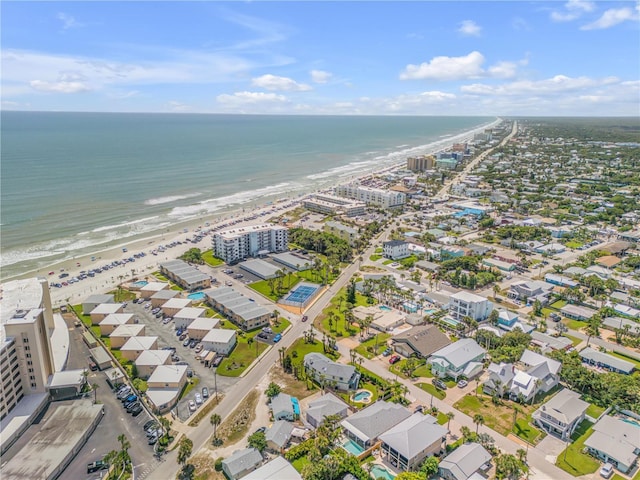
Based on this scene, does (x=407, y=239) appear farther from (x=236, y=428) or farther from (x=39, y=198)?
(x=39, y=198)

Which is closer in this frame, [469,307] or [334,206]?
[469,307]

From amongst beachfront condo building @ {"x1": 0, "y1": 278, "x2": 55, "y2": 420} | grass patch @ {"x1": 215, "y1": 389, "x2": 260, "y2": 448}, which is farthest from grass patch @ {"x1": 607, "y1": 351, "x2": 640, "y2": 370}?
beachfront condo building @ {"x1": 0, "y1": 278, "x2": 55, "y2": 420}

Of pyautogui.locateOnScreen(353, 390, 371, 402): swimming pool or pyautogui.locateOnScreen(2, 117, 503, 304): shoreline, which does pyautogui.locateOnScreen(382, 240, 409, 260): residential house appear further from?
pyautogui.locateOnScreen(353, 390, 371, 402): swimming pool

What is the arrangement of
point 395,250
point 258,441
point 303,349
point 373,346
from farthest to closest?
point 395,250 → point 373,346 → point 303,349 → point 258,441

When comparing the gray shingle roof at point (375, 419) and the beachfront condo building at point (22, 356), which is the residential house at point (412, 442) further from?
the beachfront condo building at point (22, 356)

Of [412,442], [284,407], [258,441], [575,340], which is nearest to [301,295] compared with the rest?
[284,407]

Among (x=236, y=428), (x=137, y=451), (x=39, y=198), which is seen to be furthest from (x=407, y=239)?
(x=39, y=198)

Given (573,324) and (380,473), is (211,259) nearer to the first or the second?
(380,473)

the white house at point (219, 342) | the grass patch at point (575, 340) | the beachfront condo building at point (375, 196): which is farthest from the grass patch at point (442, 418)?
the beachfront condo building at point (375, 196)
